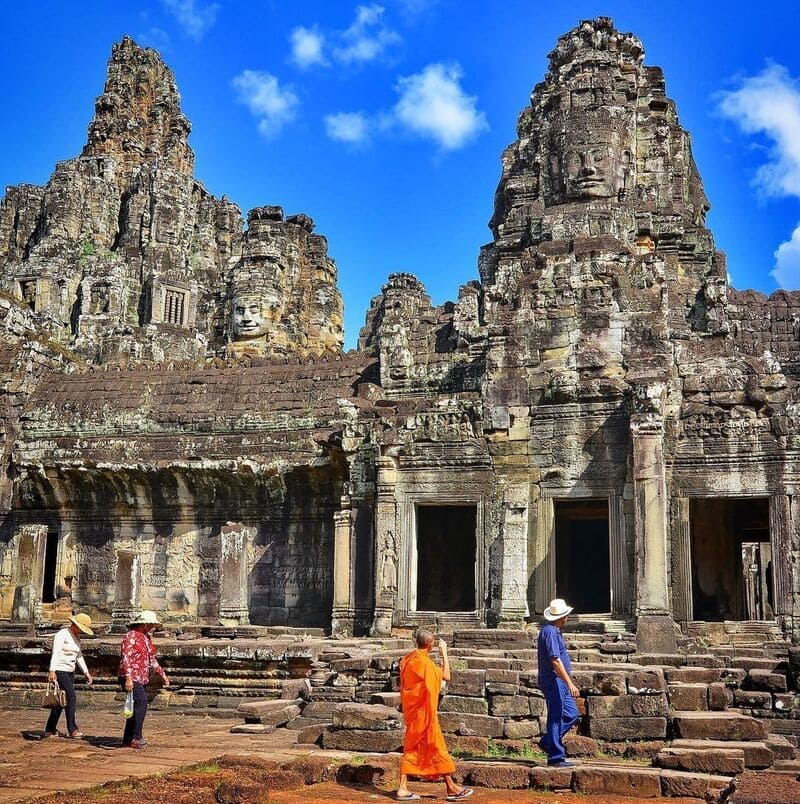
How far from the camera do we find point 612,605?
16.4 metres

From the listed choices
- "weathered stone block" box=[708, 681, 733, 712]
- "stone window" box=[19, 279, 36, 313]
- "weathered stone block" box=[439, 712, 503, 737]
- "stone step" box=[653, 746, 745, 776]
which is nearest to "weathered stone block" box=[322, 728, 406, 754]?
"weathered stone block" box=[439, 712, 503, 737]

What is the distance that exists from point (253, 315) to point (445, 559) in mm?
19959

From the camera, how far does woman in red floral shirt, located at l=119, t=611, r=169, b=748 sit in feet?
35.2

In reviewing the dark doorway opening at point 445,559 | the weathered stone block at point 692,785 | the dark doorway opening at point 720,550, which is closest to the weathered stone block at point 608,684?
the weathered stone block at point 692,785

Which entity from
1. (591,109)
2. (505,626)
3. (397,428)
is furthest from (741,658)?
(591,109)

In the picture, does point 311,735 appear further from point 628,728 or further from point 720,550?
point 720,550

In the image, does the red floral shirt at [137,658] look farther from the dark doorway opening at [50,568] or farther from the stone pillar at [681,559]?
the dark doorway opening at [50,568]

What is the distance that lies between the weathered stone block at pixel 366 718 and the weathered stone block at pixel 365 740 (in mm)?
49

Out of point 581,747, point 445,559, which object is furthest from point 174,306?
point 581,747

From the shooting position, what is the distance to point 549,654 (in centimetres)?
944

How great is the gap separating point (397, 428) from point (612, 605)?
14.7 feet

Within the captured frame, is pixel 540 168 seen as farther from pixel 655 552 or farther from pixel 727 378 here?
pixel 655 552

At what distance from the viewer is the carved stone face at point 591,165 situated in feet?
70.5

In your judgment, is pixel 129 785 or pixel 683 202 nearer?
pixel 129 785
